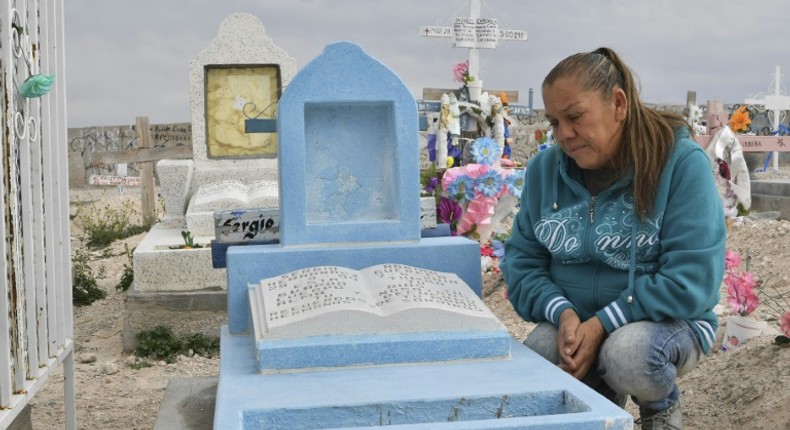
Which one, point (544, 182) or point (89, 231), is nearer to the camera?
point (544, 182)

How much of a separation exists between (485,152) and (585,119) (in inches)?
217

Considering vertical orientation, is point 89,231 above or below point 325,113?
below

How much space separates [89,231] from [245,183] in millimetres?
5238

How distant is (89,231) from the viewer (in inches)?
472

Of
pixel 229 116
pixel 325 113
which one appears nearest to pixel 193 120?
pixel 229 116

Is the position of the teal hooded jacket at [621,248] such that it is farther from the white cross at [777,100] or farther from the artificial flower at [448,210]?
the white cross at [777,100]

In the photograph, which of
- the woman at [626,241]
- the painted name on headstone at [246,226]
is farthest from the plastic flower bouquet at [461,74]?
the woman at [626,241]

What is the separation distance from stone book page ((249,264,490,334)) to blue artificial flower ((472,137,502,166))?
4.98 meters

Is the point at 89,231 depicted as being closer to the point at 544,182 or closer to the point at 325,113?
the point at 325,113

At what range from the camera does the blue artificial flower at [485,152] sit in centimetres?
→ 829

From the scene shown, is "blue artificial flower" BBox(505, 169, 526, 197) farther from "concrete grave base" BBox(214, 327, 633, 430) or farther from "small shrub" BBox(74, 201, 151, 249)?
"small shrub" BBox(74, 201, 151, 249)

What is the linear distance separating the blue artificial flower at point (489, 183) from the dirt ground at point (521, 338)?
2.48ft

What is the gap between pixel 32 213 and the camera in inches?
140

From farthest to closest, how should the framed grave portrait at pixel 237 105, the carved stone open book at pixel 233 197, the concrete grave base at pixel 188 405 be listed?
the framed grave portrait at pixel 237 105
the carved stone open book at pixel 233 197
the concrete grave base at pixel 188 405
